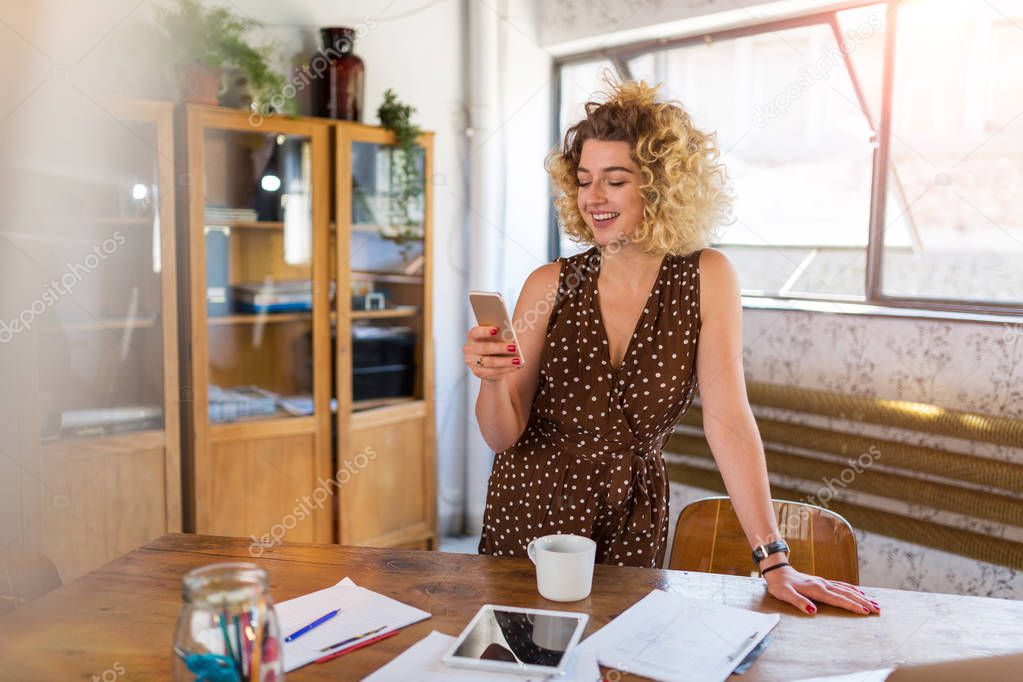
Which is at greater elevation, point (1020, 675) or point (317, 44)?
point (317, 44)

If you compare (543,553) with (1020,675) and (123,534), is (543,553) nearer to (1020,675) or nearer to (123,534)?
(1020,675)

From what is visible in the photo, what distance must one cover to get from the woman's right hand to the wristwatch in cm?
53

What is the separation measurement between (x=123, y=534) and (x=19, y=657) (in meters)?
1.85

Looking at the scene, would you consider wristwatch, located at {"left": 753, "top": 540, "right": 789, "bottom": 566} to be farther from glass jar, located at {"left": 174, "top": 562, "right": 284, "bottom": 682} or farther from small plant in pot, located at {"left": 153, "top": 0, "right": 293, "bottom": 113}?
small plant in pot, located at {"left": 153, "top": 0, "right": 293, "bottom": 113}

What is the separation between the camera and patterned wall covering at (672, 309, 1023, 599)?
2654mm

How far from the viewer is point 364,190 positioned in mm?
3492

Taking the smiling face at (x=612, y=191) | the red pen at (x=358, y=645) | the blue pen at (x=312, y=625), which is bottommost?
the red pen at (x=358, y=645)

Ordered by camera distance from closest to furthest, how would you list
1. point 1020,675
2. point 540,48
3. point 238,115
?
1. point 1020,675
2. point 238,115
3. point 540,48

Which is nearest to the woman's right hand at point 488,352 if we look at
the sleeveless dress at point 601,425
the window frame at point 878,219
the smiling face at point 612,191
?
the sleeveless dress at point 601,425

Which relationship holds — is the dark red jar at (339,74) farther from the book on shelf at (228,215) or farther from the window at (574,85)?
the window at (574,85)

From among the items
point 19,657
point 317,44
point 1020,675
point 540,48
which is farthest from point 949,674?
point 540,48

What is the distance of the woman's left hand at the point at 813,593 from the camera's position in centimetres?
134

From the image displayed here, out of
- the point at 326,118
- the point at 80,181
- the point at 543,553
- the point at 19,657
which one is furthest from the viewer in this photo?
the point at 326,118

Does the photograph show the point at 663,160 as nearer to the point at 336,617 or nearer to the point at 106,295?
the point at 336,617
